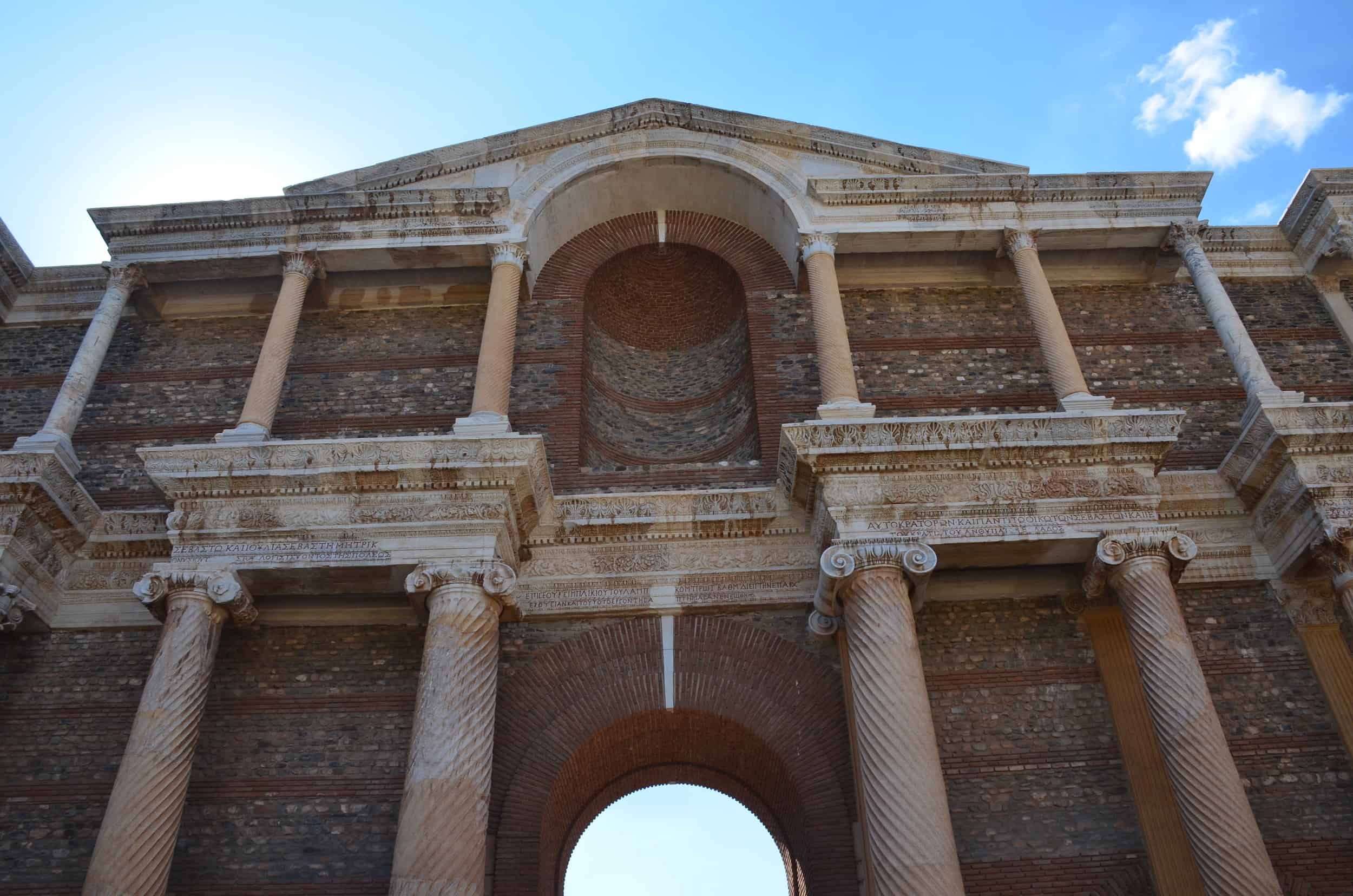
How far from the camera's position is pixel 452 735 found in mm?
8828

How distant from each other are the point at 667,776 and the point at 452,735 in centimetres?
380

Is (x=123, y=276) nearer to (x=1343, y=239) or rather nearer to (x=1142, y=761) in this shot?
(x=1142, y=761)

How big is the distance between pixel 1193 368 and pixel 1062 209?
110 inches

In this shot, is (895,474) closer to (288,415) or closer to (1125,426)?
(1125,426)

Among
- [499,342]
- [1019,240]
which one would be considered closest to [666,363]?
[499,342]

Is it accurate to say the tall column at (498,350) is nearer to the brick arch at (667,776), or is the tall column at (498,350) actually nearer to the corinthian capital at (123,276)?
the brick arch at (667,776)

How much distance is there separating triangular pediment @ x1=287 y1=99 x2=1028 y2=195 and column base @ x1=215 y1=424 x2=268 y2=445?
458 cm

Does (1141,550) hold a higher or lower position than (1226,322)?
lower

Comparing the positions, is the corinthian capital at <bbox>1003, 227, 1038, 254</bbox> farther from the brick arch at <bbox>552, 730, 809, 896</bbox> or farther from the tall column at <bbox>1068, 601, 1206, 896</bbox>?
the brick arch at <bbox>552, 730, 809, 896</bbox>

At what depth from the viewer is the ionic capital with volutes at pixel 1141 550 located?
9859mm

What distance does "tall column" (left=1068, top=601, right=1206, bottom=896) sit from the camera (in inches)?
370

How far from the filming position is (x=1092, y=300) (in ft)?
46.7

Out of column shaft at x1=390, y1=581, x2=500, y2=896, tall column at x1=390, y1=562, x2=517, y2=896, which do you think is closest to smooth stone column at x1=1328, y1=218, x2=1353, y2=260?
tall column at x1=390, y1=562, x2=517, y2=896

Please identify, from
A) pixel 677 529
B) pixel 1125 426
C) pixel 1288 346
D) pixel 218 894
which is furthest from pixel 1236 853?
pixel 218 894
